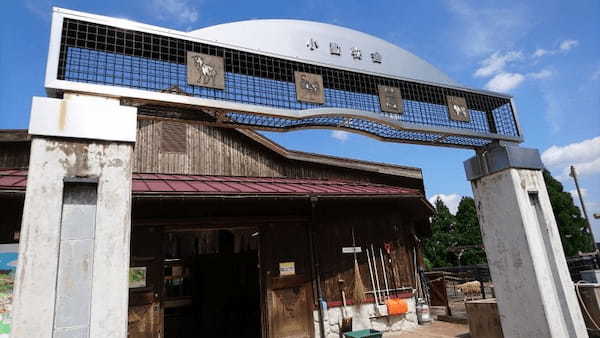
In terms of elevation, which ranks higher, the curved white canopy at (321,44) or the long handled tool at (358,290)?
the curved white canopy at (321,44)

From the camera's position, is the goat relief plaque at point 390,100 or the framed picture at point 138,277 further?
the framed picture at point 138,277

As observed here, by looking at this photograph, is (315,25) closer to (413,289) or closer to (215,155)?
(215,155)

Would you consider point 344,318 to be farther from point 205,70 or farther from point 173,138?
point 205,70

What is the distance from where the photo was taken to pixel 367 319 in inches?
393

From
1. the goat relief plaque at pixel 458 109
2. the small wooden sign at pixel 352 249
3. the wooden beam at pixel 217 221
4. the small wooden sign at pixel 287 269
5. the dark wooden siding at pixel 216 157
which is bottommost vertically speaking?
the small wooden sign at pixel 287 269

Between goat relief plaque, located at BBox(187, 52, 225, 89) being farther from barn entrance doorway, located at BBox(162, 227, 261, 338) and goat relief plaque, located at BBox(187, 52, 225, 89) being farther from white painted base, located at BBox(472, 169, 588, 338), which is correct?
barn entrance doorway, located at BBox(162, 227, 261, 338)

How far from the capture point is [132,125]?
328 centimetres

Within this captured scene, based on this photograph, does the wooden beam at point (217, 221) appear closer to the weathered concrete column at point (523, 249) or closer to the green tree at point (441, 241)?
the weathered concrete column at point (523, 249)

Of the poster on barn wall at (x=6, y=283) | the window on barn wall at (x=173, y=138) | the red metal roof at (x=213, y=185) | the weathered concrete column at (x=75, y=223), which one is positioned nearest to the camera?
the weathered concrete column at (x=75, y=223)

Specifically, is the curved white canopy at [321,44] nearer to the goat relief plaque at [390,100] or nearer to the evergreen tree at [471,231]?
the goat relief plaque at [390,100]

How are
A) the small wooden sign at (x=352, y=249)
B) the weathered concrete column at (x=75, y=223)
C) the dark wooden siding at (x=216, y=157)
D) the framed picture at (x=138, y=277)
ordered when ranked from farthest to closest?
the dark wooden siding at (x=216, y=157) < the small wooden sign at (x=352, y=249) < the framed picture at (x=138, y=277) < the weathered concrete column at (x=75, y=223)

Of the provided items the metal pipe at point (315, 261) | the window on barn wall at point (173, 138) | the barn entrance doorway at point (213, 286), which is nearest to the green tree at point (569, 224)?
the barn entrance doorway at point (213, 286)

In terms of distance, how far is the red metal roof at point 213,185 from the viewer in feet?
25.9

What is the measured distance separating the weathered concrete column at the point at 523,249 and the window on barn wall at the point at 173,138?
8828 millimetres
